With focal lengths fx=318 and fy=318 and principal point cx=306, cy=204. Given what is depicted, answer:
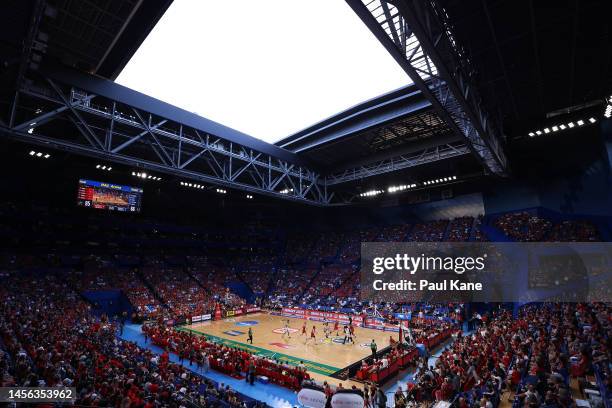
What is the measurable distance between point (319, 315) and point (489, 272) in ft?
54.2

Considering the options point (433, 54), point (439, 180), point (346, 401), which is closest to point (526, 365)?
point (346, 401)

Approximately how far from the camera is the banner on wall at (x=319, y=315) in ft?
100

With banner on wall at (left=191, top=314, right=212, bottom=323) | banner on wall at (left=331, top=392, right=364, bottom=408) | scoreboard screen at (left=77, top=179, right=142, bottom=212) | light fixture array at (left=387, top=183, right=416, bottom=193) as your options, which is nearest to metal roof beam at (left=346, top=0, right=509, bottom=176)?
banner on wall at (left=331, top=392, right=364, bottom=408)

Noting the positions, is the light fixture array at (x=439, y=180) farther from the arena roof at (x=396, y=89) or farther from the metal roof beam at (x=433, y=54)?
the metal roof beam at (x=433, y=54)

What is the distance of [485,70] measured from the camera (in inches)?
576

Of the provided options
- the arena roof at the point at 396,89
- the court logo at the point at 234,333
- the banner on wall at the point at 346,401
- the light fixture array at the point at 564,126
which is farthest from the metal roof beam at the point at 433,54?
the court logo at the point at 234,333

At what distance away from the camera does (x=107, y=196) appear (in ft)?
105

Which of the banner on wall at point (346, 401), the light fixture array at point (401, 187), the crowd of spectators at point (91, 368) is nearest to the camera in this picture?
the banner on wall at point (346, 401)

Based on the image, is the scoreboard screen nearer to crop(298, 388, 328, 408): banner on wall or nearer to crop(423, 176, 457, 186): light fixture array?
crop(423, 176, 457, 186): light fixture array

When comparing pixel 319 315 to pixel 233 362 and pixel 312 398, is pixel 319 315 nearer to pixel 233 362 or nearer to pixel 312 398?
pixel 233 362

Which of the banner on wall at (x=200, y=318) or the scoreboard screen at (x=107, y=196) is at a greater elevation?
the scoreboard screen at (x=107, y=196)

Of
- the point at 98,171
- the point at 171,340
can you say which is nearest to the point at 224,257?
the point at 98,171

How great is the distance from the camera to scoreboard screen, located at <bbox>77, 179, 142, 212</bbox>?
30.4m

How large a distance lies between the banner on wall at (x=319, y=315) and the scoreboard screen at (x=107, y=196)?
20.1 metres
